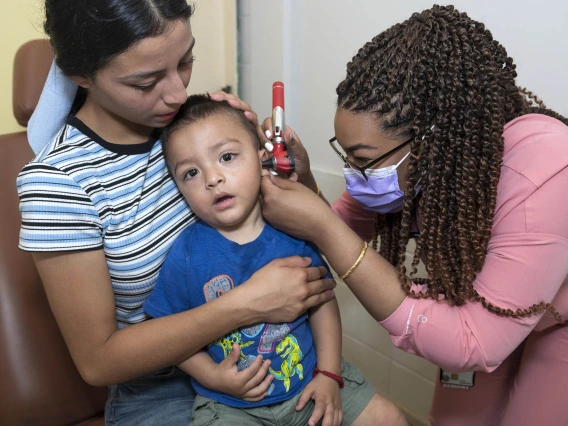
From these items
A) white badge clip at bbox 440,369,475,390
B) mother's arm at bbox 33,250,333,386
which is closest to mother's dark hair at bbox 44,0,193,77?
mother's arm at bbox 33,250,333,386

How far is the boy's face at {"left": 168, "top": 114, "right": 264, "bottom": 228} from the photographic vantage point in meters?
1.19

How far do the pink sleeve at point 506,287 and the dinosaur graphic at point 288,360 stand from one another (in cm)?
23

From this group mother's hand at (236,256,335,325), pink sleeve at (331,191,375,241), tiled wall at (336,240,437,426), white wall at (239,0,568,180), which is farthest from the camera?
tiled wall at (336,240,437,426)

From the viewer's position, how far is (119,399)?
1.37 meters

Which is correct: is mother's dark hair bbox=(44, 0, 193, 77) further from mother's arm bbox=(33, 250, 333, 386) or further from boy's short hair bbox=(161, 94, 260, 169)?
mother's arm bbox=(33, 250, 333, 386)

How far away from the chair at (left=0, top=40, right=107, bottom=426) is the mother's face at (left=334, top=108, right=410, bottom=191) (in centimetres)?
98

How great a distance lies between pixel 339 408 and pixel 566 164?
750mm

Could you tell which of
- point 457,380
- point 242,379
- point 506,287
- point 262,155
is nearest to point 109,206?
point 262,155

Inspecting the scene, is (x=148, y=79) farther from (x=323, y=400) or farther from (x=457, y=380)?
(x=457, y=380)

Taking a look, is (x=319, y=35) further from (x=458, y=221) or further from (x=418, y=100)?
(x=458, y=221)

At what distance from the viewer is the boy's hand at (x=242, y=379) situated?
3.78ft

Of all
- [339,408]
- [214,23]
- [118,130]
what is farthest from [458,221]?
[214,23]

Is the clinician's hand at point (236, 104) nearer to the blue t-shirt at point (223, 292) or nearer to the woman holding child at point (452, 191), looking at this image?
the woman holding child at point (452, 191)

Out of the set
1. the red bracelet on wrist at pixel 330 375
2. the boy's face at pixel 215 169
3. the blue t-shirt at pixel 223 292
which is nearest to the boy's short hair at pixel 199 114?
the boy's face at pixel 215 169
